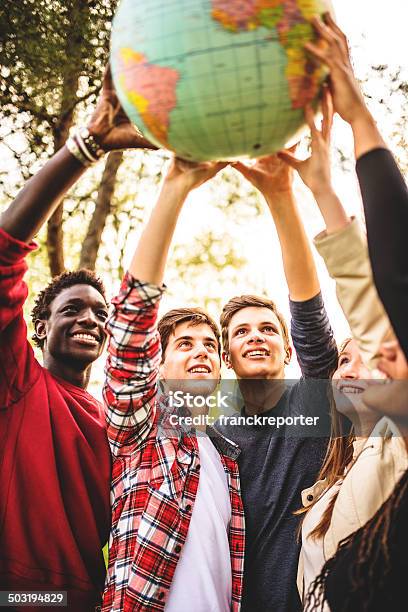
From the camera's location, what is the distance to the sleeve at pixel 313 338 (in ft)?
10.1

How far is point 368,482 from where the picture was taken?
2578mm

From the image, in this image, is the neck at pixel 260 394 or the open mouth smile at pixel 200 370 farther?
the neck at pixel 260 394

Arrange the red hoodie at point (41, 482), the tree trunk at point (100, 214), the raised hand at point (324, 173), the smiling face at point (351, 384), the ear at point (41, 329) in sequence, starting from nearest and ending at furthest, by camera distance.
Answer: the raised hand at point (324, 173)
the red hoodie at point (41, 482)
the smiling face at point (351, 384)
the ear at point (41, 329)
the tree trunk at point (100, 214)

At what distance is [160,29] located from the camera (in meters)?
2.10

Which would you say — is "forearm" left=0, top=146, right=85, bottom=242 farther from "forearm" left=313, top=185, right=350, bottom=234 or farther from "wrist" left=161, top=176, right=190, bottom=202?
"forearm" left=313, top=185, right=350, bottom=234

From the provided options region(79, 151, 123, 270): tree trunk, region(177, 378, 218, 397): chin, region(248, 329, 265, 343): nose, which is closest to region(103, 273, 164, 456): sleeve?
region(177, 378, 218, 397): chin

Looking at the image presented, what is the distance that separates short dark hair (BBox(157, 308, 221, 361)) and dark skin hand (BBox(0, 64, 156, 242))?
1.14 metres

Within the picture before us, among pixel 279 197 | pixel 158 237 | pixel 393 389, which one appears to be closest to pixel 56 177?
pixel 158 237

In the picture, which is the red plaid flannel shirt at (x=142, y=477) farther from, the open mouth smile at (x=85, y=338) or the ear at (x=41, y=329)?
the ear at (x=41, y=329)

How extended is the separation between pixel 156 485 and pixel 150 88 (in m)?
1.54

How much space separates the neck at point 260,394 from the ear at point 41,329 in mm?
1071

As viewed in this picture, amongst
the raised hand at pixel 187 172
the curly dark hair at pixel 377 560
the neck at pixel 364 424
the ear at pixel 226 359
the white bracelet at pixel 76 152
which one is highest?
the white bracelet at pixel 76 152

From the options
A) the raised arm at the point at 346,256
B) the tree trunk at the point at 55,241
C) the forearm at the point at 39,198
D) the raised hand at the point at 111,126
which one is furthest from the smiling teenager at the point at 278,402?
the tree trunk at the point at 55,241

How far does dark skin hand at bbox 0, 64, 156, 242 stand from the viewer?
101 inches
